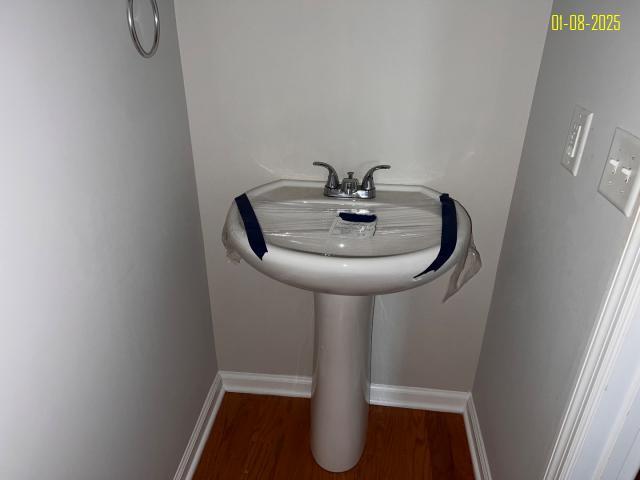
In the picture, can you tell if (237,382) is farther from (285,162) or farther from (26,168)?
(26,168)

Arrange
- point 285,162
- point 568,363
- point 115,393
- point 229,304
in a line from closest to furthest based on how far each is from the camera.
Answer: point 568,363
point 115,393
point 285,162
point 229,304

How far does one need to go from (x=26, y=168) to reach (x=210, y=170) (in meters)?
0.70

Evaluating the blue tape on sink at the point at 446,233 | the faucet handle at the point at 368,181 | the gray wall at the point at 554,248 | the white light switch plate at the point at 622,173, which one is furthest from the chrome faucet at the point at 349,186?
the white light switch plate at the point at 622,173

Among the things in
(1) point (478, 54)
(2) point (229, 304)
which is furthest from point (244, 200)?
(1) point (478, 54)

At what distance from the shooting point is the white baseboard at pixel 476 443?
52.6 inches

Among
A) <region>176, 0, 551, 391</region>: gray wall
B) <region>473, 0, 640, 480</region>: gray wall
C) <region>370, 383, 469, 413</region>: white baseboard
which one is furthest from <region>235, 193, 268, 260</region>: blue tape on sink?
<region>370, 383, 469, 413</region>: white baseboard

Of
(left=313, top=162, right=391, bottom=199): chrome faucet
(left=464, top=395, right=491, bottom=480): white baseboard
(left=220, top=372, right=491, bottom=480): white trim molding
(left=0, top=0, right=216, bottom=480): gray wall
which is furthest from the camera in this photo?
(left=220, top=372, right=491, bottom=480): white trim molding

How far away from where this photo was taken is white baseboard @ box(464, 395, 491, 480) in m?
1.33

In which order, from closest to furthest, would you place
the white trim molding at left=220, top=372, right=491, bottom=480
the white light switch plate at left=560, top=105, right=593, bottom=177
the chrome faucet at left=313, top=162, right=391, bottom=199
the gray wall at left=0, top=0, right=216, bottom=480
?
the gray wall at left=0, top=0, right=216, bottom=480
the white light switch plate at left=560, top=105, right=593, bottom=177
the chrome faucet at left=313, top=162, right=391, bottom=199
the white trim molding at left=220, top=372, right=491, bottom=480

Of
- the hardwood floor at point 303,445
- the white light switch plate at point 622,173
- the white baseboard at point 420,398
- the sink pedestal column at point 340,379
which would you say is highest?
the white light switch plate at point 622,173

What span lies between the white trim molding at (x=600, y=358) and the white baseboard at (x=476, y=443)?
548 millimetres

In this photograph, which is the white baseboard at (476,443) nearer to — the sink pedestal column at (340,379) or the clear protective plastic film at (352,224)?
the sink pedestal column at (340,379)

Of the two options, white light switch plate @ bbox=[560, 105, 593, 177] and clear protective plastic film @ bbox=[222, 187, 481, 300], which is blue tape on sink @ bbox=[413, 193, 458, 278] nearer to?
clear protective plastic film @ bbox=[222, 187, 481, 300]

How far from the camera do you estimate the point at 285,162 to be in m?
1.29
